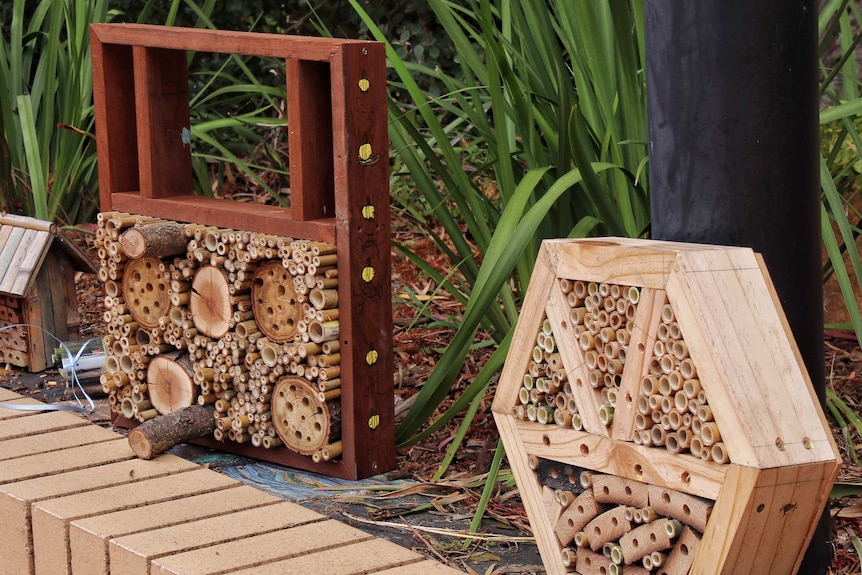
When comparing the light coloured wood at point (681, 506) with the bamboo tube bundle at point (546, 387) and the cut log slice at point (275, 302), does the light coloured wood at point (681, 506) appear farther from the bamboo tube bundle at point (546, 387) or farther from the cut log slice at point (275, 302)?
the cut log slice at point (275, 302)

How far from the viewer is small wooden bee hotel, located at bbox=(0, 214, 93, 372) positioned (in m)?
3.70

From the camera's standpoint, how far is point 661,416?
1.98m

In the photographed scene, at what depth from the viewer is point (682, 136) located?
201 centimetres

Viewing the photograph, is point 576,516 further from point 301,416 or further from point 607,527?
point 301,416

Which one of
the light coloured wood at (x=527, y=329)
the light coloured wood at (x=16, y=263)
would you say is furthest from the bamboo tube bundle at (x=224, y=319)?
the light coloured wood at (x=527, y=329)

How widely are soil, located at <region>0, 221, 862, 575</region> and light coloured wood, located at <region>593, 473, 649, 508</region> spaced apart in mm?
280

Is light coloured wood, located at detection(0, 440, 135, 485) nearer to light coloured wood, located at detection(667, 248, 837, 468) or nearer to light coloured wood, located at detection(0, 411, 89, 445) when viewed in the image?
light coloured wood, located at detection(0, 411, 89, 445)

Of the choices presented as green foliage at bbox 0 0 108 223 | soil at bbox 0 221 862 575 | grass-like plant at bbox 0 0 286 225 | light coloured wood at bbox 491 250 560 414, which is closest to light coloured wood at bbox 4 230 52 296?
soil at bbox 0 221 862 575

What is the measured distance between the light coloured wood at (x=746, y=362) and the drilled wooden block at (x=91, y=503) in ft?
4.08

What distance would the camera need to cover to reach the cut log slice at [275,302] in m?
2.90

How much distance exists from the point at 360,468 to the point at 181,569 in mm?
754

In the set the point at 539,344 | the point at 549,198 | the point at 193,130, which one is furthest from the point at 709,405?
the point at 193,130

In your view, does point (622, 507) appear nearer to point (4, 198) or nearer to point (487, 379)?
point (487, 379)

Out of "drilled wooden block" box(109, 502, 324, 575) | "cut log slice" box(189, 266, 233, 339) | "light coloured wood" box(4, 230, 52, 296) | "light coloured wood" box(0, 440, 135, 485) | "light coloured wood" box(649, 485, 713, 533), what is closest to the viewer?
"light coloured wood" box(649, 485, 713, 533)
